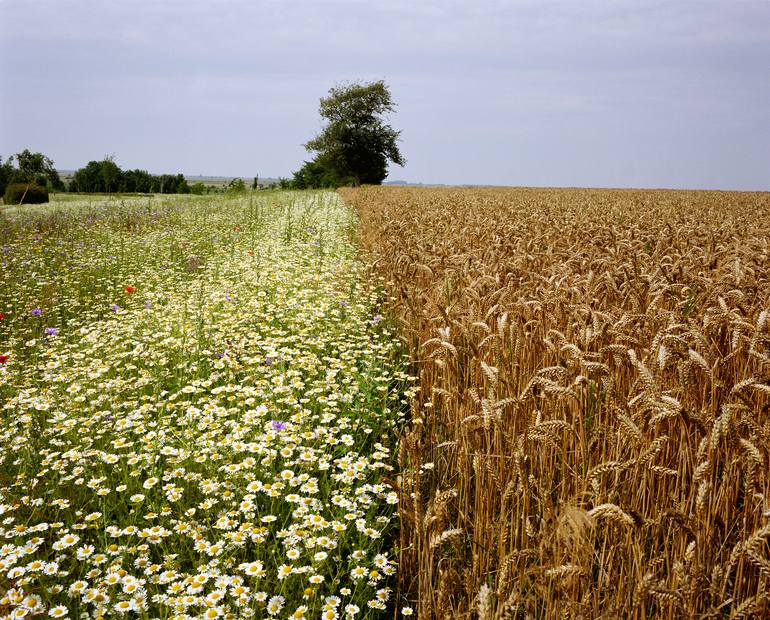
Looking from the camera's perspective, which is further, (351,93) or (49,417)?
(351,93)

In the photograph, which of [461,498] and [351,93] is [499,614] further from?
[351,93]

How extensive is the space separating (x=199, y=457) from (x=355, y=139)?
196ft

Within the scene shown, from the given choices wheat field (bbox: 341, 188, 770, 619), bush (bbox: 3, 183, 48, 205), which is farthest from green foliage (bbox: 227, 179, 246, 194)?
wheat field (bbox: 341, 188, 770, 619)

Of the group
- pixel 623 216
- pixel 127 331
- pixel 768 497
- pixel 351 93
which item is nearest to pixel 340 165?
pixel 351 93

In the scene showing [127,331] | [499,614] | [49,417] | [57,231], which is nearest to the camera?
[499,614]

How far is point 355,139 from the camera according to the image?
59.5m

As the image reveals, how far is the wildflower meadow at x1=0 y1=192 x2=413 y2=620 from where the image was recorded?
8.15 ft

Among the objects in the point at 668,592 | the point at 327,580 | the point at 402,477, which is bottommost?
the point at 327,580

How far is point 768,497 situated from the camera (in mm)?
2168

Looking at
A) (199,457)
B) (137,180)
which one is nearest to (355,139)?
(137,180)

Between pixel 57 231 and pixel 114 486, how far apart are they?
36.5ft

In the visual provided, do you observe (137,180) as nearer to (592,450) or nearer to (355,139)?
(355,139)

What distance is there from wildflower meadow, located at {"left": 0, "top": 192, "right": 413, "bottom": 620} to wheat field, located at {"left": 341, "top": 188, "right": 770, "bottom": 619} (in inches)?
16.3

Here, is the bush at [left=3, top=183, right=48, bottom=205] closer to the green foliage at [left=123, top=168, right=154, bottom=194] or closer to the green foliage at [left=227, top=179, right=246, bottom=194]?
the green foliage at [left=227, top=179, right=246, bottom=194]
